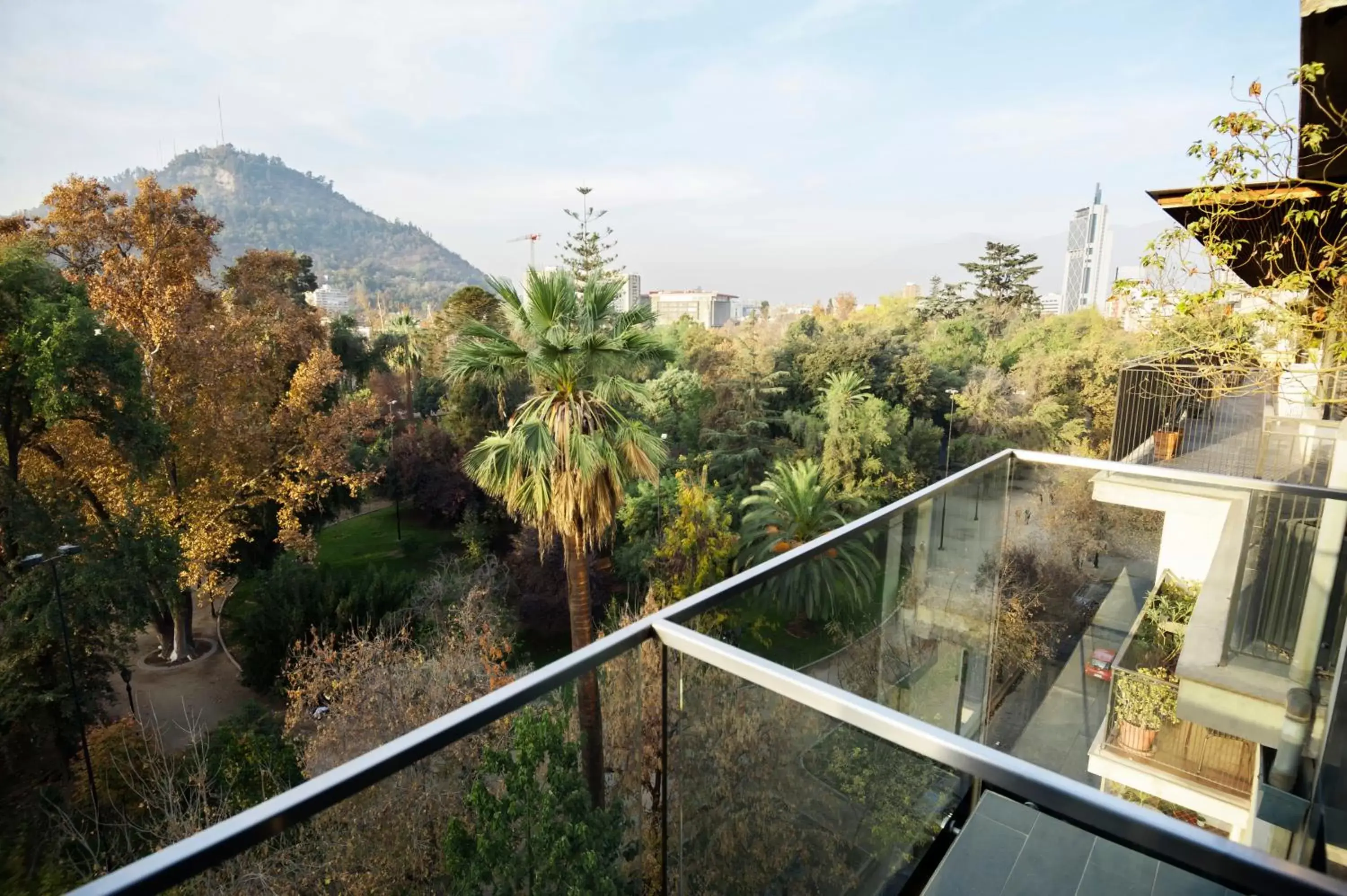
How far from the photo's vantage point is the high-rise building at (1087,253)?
182 feet

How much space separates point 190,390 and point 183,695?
5.50 m

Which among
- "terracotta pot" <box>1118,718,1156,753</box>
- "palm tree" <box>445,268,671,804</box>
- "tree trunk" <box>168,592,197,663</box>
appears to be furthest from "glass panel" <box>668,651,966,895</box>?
"tree trunk" <box>168,592,197,663</box>

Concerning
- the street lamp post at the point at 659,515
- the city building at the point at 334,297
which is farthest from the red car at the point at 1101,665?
the city building at the point at 334,297

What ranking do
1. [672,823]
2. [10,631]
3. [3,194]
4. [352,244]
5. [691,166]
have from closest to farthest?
[672,823] → [10,631] → [3,194] → [691,166] → [352,244]

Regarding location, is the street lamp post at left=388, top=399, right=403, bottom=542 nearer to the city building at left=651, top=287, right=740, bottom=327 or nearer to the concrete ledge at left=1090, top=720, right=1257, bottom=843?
the concrete ledge at left=1090, top=720, right=1257, bottom=843

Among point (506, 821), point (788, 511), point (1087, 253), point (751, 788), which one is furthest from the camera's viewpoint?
point (1087, 253)

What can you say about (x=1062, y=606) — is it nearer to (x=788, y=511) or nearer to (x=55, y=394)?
(x=788, y=511)

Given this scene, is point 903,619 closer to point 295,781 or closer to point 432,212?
point 295,781

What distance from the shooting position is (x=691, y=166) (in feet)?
137

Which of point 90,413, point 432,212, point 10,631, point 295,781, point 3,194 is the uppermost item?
point 432,212

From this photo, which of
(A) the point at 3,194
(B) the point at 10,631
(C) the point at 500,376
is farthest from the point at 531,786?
(A) the point at 3,194

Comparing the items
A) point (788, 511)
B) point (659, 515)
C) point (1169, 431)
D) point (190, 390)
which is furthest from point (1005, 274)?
point (190, 390)

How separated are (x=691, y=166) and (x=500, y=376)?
123ft

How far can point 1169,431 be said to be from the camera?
7922 millimetres
